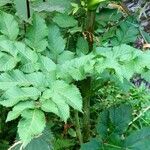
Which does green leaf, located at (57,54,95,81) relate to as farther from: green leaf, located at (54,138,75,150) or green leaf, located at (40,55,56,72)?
green leaf, located at (54,138,75,150)

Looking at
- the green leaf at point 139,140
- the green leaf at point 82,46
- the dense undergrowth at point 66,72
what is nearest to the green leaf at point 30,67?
the dense undergrowth at point 66,72

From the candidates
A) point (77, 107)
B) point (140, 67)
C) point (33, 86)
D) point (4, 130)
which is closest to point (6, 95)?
point (33, 86)

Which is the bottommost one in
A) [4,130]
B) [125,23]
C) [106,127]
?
[4,130]

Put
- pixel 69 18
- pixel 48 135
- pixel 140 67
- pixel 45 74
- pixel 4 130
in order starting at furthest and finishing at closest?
pixel 4 130 → pixel 69 18 → pixel 48 135 → pixel 45 74 → pixel 140 67

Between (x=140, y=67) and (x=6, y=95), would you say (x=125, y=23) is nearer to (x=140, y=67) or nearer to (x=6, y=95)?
(x=140, y=67)

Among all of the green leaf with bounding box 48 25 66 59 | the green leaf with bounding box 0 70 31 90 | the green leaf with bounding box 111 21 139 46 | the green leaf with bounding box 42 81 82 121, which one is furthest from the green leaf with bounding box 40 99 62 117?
the green leaf with bounding box 111 21 139 46

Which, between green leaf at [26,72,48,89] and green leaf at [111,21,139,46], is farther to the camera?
green leaf at [111,21,139,46]
